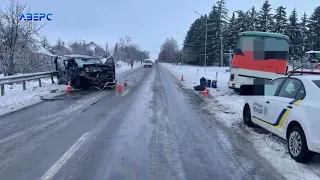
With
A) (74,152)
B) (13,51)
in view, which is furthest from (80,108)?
(13,51)

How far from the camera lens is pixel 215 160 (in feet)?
19.9

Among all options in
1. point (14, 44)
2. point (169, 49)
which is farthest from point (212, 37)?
point (169, 49)

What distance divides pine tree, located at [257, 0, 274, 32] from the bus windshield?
54912 millimetres

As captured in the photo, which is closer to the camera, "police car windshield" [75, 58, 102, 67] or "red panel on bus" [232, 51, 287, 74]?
"red panel on bus" [232, 51, 287, 74]

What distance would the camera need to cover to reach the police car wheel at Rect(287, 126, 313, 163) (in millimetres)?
5840

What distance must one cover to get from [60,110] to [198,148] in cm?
610

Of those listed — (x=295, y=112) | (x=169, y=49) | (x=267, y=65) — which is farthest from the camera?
(x=169, y=49)

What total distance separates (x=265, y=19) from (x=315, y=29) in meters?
10.4

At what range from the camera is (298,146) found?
604 centimetres

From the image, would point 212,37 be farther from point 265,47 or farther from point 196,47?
point 265,47

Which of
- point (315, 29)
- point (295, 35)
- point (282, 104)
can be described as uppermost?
point (315, 29)

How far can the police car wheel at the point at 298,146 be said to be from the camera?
5.84 metres

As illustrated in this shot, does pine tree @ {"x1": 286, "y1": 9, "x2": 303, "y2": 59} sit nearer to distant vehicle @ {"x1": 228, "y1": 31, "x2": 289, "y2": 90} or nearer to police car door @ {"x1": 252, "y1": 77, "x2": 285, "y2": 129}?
distant vehicle @ {"x1": 228, "y1": 31, "x2": 289, "y2": 90}

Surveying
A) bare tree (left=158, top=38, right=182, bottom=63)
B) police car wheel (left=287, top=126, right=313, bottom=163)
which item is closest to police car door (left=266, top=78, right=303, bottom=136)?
police car wheel (left=287, top=126, right=313, bottom=163)
